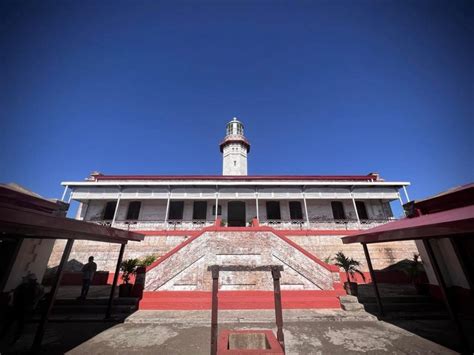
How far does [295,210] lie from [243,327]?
1216 centimetres

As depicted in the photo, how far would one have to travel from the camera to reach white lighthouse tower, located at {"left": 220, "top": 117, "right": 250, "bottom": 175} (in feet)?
72.0

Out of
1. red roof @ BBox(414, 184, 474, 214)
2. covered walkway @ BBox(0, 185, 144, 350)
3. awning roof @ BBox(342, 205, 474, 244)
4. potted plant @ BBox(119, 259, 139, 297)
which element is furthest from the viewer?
potted plant @ BBox(119, 259, 139, 297)

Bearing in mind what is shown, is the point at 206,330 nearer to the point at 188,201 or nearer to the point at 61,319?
the point at 61,319

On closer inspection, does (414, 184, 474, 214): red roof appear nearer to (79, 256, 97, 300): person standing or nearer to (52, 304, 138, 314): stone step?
(52, 304, 138, 314): stone step

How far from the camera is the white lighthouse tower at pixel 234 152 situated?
72.0 ft

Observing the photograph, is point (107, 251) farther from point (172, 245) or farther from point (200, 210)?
point (200, 210)

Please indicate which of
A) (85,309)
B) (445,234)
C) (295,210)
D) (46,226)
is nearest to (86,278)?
(85,309)

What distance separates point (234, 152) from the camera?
22.5 m

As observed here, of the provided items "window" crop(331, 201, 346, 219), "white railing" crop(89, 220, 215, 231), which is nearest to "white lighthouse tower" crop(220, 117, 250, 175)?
"white railing" crop(89, 220, 215, 231)

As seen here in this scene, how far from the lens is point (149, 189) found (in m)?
14.9

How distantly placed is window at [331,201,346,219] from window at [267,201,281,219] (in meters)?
4.52

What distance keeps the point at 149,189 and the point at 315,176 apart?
13.9 metres

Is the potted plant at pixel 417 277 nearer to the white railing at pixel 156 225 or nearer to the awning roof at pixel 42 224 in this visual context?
the awning roof at pixel 42 224

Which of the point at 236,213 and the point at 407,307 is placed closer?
the point at 407,307
